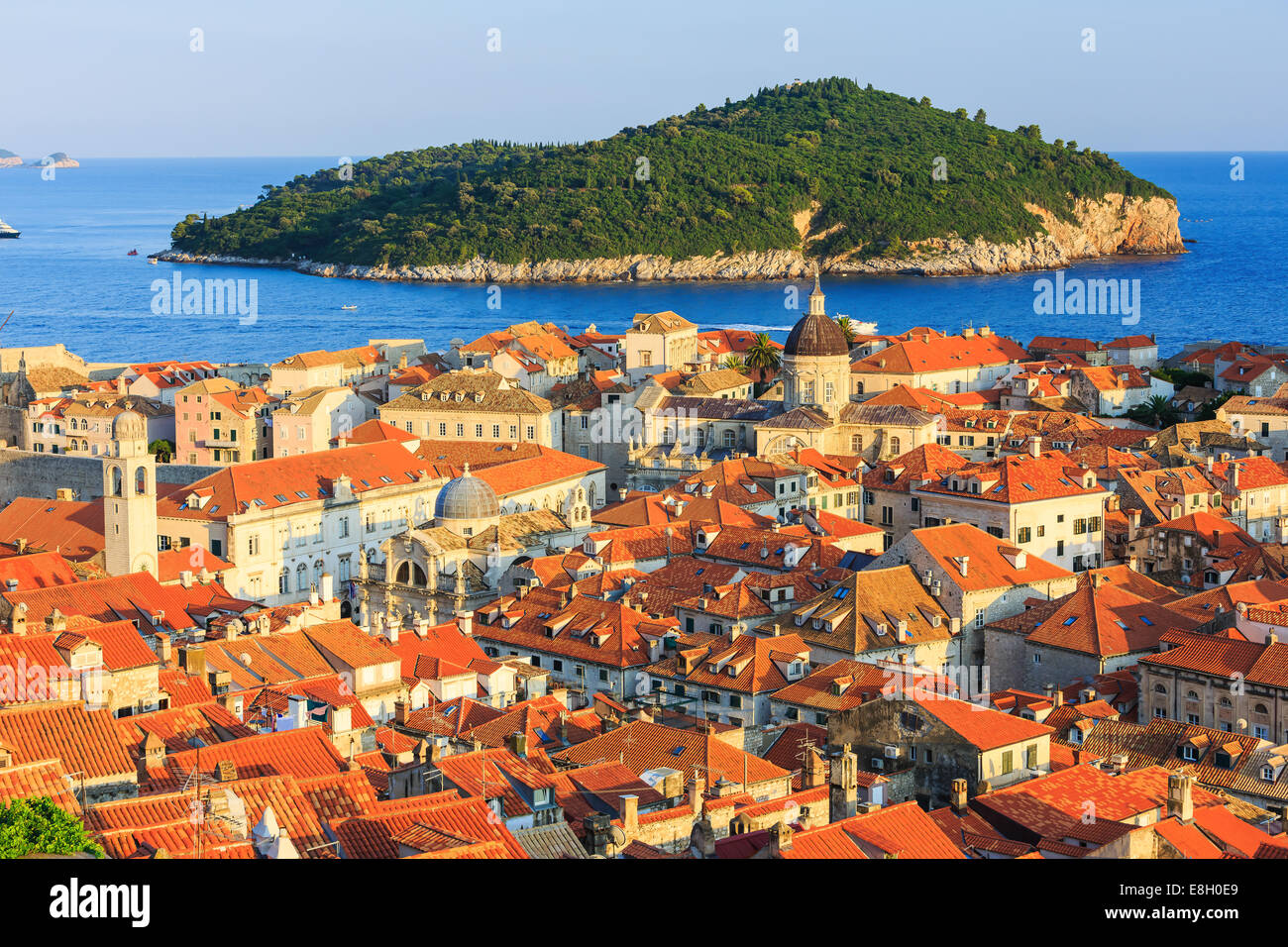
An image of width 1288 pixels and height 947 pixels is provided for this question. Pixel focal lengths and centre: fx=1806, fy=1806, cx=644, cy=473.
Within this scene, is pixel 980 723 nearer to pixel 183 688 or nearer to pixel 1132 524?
pixel 183 688

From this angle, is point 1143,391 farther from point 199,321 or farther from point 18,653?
point 199,321

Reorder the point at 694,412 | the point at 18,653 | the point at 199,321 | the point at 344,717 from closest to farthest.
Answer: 1. the point at 18,653
2. the point at 344,717
3. the point at 694,412
4. the point at 199,321

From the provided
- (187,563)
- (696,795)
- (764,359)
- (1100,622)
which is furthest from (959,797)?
(764,359)

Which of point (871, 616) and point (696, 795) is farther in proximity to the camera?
point (871, 616)

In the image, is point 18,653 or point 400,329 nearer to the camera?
point 18,653

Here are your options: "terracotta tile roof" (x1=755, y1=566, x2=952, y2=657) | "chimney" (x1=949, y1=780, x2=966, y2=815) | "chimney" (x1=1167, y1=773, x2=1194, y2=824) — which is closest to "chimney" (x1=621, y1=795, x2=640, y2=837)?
"chimney" (x1=949, y1=780, x2=966, y2=815)

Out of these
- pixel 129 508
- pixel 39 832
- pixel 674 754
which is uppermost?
pixel 39 832

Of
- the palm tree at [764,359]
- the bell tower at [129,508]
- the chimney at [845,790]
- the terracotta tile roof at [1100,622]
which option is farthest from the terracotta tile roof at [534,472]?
the chimney at [845,790]

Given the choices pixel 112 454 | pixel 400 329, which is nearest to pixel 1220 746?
pixel 112 454
